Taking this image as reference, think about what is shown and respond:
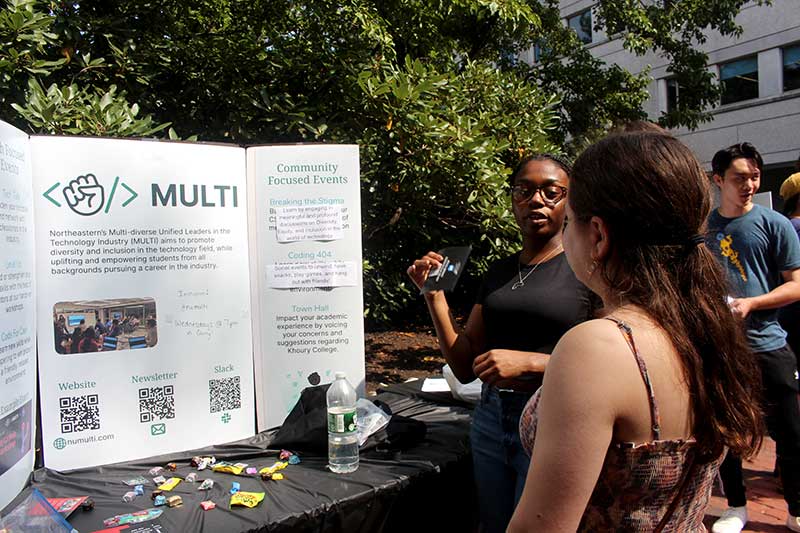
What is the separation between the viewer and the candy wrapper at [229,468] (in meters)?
2.39

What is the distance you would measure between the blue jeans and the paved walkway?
5.38 feet

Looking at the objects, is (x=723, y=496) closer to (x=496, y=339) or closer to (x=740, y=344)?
(x=496, y=339)

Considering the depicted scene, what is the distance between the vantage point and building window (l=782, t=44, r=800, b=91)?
Result: 17.4 metres

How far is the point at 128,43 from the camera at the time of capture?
4.21 meters

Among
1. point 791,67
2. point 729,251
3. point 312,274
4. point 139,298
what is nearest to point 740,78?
point 791,67

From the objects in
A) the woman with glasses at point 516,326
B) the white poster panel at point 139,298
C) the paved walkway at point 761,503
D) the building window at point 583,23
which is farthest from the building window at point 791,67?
the white poster panel at point 139,298

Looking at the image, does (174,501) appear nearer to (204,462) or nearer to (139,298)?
(204,462)

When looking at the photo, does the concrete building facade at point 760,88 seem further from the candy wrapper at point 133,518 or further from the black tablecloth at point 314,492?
the candy wrapper at point 133,518

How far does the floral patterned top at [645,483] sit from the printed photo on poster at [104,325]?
2.15 m

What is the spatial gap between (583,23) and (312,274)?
70.2 ft

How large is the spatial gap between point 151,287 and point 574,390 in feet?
7.17

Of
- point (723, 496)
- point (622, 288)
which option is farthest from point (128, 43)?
point (723, 496)

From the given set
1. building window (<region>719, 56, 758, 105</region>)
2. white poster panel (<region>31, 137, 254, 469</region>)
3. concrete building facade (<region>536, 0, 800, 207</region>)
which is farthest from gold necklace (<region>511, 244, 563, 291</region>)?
building window (<region>719, 56, 758, 105</region>)

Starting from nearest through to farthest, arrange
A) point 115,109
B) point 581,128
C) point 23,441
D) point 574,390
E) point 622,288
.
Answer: point 574,390, point 622,288, point 23,441, point 115,109, point 581,128
